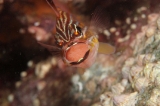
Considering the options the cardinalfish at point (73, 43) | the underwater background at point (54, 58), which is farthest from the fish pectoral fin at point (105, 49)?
the cardinalfish at point (73, 43)

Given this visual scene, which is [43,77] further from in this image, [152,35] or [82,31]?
[152,35]

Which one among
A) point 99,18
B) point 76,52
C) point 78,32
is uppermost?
point 99,18

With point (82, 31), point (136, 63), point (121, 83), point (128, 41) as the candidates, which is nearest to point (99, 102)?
point (121, 83)

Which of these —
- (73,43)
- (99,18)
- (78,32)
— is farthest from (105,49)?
(73,43)

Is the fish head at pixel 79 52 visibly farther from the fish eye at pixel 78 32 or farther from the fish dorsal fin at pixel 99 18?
the fish dorsal fin at pixel 99 18

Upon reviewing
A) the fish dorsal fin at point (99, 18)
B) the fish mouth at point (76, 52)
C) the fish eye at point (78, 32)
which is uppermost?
the fish dorsal fin at point (99, 18)

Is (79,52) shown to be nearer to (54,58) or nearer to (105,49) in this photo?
(105,49)
